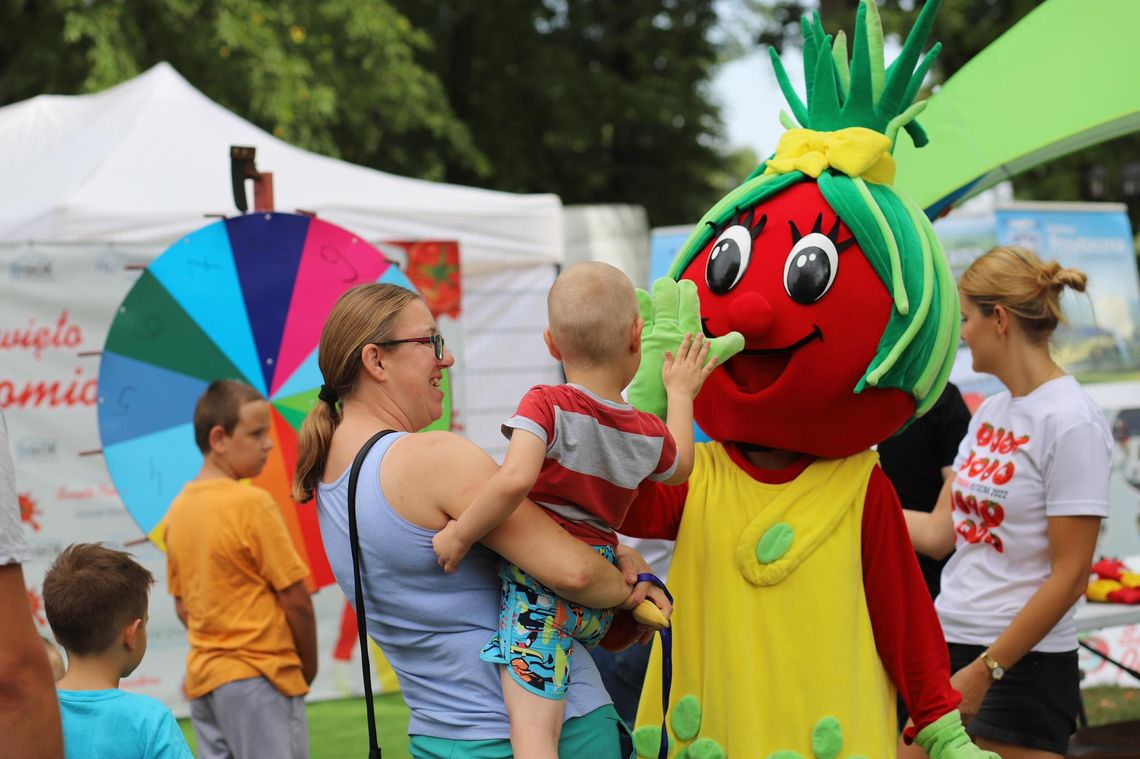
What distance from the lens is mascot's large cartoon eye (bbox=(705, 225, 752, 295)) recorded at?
2.69 m

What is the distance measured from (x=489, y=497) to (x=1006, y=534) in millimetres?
1752

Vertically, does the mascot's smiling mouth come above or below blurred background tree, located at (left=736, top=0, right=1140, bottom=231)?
below

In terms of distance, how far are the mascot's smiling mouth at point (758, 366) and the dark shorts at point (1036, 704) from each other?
118cm

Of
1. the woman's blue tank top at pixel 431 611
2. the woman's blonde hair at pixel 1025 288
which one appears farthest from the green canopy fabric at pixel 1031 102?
the woman's blue tank top at pixel 431 611

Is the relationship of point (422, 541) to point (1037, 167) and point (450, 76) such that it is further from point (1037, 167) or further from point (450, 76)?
point (450, 76)

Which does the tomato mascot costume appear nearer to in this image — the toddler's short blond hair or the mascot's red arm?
the mascot's red arm

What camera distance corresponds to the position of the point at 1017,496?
320cm

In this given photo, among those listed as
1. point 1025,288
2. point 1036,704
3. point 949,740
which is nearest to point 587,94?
point 1025,288

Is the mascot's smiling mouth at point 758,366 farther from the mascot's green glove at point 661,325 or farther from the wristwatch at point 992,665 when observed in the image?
the wristwatch at point 992,665

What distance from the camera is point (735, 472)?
2.72 metres

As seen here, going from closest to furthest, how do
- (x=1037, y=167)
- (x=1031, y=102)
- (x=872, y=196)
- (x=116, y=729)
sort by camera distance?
(x=116, y=729) → (x=872, y=196) → (x=1031, y=102) → (x=1037, y=167)

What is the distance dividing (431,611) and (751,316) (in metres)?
0.90

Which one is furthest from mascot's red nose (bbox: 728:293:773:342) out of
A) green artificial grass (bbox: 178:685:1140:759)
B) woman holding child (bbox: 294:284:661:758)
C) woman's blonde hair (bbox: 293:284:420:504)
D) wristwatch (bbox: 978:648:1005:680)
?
green artificial grass (bbox: 178:685:1140:759)

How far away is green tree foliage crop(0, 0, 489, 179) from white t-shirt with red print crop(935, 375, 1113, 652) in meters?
8.32
